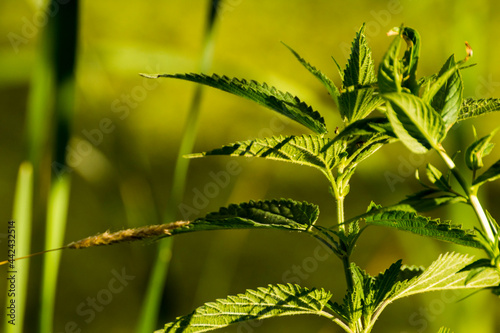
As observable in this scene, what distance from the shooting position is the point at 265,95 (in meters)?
0.40

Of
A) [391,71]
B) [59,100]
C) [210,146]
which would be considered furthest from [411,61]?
[210,146]

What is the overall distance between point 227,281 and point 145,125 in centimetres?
69

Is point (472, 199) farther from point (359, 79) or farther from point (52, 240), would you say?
point (52, 240)

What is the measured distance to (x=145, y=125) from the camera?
205cm

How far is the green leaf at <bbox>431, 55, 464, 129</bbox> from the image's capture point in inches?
→ 14.2

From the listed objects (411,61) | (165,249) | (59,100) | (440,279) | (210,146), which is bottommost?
(440,279)

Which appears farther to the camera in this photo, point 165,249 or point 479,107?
point 165,249

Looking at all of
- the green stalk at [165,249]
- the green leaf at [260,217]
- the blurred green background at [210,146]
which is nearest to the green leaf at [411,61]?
the green leaf at [260,217]

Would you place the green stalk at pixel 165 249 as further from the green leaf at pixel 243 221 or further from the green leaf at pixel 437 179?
the green leaf at pixel 437 179

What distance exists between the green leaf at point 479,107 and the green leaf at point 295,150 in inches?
3.9

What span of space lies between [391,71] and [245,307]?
0.21 metres

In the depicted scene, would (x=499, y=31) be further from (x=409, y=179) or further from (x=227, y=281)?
(x=227, y=281)

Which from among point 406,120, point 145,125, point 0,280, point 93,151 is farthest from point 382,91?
point 0,280

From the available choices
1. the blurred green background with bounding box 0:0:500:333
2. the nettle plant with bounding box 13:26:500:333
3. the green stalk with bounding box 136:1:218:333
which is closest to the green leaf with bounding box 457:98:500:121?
the nettle plant with bounding box 13:26:500:333
